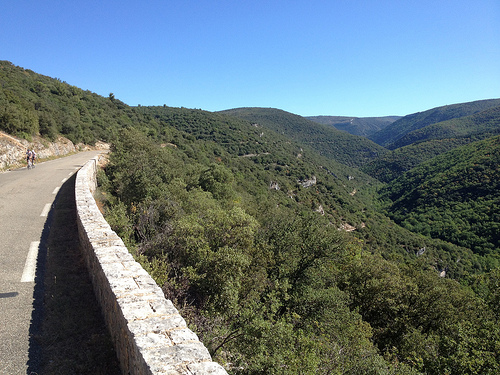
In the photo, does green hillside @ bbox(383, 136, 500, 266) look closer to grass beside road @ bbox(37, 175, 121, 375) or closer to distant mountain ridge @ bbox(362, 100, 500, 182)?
distant mountain ridge @ bbox(362, 100, 500, 182)

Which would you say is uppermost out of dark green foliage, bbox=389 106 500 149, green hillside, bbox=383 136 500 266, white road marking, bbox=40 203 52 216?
dark green foliage, bbox=389 106 500 149

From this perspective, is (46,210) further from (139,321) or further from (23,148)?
(23,148)

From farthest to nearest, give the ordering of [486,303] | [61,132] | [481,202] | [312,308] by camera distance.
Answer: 1. [481,202]
2. [61,132]
3. [486,303]
4. [312,308]

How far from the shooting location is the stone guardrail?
302cm

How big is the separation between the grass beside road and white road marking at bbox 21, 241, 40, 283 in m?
0.25

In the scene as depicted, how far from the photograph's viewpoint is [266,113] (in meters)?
188

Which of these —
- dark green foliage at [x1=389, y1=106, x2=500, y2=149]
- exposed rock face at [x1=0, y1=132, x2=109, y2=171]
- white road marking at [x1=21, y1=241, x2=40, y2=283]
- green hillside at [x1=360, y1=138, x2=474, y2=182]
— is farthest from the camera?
dark green foliage at [x1=389, y1=106, x2=500, y2=149]

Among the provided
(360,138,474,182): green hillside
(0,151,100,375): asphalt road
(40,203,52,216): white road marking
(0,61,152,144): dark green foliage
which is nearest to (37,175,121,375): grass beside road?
(0,151,100,375): asphalt road

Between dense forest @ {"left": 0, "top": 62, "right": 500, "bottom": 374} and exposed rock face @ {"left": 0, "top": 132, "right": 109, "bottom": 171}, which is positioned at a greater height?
exposed rock face @ {"left": 0, "top": 132, "right": 109, "bottom": 171}

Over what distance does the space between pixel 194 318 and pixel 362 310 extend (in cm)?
1493

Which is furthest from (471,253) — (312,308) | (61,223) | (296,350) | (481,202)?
(61,223)

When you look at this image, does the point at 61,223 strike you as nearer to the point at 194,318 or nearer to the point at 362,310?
the point at 194,318

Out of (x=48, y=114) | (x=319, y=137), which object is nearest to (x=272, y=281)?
(x=48, y=114)

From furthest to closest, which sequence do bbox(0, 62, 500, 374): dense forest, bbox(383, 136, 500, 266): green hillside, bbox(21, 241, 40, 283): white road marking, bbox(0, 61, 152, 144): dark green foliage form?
bbox(383, 136, 500, 266): green hillside → bbox(0, 61, 152, 144): dark green foliage → bbox(0, 62, 500, 374): dense forest → bbox(21, 241, 40, 283): white road marking
